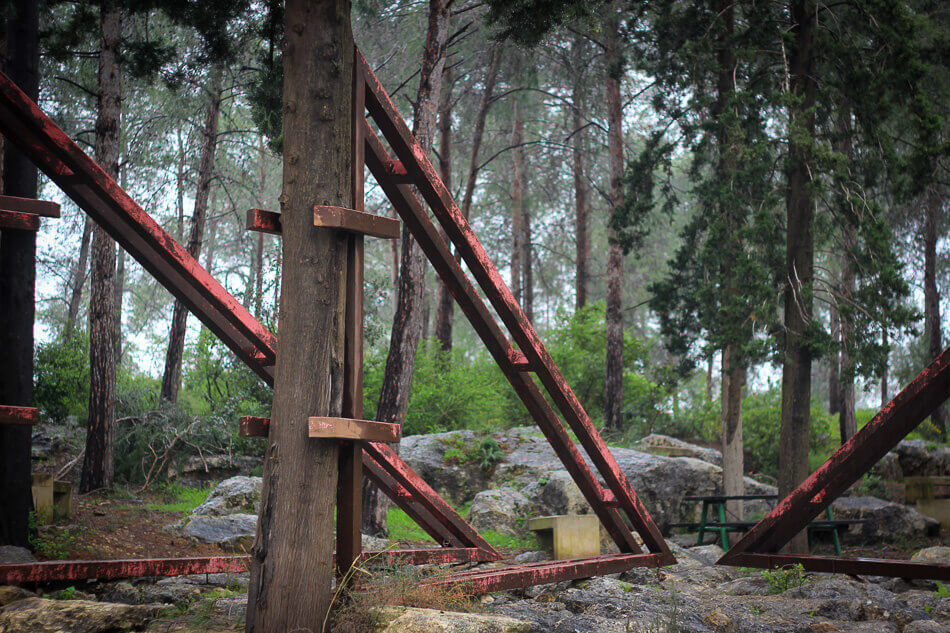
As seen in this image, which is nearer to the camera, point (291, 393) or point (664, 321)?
point (291, 393)

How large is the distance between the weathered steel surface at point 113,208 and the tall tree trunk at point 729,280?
8.17m

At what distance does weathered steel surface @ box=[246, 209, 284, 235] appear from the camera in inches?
149

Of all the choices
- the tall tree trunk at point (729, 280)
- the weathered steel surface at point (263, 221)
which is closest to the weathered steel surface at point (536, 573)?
the weathered steel surface at point (263, 221)

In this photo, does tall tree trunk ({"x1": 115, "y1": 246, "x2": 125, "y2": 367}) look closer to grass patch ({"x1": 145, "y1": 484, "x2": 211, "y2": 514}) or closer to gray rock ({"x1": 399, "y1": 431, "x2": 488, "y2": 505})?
grass patch ({"x1": 145, "y1": 484, "x2": 211, "y2": 514})

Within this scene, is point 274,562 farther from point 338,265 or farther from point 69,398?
point 69,398

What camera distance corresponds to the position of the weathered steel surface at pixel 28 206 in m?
4.84

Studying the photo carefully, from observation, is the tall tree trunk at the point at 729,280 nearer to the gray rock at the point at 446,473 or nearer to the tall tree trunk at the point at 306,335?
the gray rock at the point at 446,473

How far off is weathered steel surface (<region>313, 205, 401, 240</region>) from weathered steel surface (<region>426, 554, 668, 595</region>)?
1976 mm

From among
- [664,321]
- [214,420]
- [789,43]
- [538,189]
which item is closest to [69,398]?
[214,420]

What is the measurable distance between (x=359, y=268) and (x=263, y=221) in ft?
1.82

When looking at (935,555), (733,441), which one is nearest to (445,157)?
(733,441)

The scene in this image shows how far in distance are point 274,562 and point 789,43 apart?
33.5ft

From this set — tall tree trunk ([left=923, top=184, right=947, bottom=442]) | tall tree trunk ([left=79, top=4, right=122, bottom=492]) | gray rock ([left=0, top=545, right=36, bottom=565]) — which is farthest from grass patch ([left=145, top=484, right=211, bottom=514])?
tall tree trunk ([left=923, top=184, right=947, bottom=442])

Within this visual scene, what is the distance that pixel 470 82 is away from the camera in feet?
64.2
